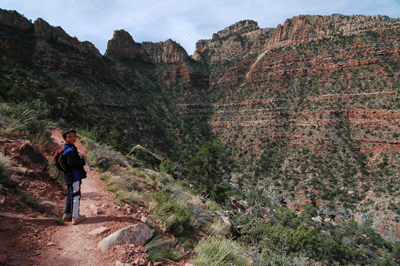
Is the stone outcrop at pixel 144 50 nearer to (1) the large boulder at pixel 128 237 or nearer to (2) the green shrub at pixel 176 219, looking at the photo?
(2) the green shrub at pixel 176 219

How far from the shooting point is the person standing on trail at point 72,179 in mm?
3551

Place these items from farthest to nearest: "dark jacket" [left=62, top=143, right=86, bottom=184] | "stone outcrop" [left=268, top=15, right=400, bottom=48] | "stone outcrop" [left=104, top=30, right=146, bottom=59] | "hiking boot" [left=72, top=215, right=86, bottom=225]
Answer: "stone outcrop" [left=104, top=30, right=146, bottom=59]
"stone outcrop" [left=268, top=15, right=400, bottom=48]
"dark jacket" [left=62, top=143, right=86, bottom=184]
"hiking boot" [left=72, top=215, right=86, bottom=225]

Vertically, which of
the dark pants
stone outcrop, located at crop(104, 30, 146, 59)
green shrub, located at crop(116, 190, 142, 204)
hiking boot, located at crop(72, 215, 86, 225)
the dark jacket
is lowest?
green shrub, located at crop(116, 190, 142, 204)

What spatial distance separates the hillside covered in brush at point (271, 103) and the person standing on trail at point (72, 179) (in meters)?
13.7

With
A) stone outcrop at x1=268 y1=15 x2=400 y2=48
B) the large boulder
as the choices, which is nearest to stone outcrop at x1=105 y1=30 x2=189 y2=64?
stone outcrop at x1=268 y1=15 x2=400 y2=48

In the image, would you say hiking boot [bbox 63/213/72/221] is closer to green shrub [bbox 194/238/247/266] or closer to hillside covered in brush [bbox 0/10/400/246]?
green shrub [bbox 194/238/247/266]

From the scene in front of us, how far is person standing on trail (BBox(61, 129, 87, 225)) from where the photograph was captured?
3.55m

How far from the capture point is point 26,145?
16.2 ft

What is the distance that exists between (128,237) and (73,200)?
1267mm

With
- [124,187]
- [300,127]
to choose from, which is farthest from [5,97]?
[300,127]

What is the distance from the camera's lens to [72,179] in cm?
366

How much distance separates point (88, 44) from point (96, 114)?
32496 millimetres

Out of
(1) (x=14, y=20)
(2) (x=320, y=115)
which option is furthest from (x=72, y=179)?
(1) (x=14, y=20)

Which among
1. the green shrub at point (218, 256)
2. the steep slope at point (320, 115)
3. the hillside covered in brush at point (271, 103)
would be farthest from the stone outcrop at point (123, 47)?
the green shrub at point (218, 256)
